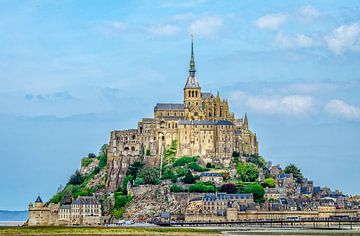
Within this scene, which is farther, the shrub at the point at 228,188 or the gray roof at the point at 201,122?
the gray roof at the point at 201,122

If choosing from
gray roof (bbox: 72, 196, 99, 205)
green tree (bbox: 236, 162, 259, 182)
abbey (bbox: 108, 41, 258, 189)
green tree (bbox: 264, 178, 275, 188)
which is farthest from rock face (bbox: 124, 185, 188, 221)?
green tree (bbox: 264, 178, 275, 188)

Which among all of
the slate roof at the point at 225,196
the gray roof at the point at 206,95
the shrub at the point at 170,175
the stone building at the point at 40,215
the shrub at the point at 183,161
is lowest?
the stone building at the point at 40,215

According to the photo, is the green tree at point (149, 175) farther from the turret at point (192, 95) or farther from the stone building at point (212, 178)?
the turret at point (192, 95)

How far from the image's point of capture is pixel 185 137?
150 meters

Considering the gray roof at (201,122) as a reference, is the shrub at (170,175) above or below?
below

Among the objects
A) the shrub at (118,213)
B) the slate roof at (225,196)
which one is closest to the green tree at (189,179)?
the slate roof at (225,196)

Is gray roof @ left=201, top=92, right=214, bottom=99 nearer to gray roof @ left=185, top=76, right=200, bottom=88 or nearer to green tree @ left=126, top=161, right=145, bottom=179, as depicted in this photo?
gray roof @ left=185, top=76, right=200, bottom=88

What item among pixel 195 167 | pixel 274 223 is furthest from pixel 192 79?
pixel 274 223

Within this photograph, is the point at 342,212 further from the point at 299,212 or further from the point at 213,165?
the point at 213,165

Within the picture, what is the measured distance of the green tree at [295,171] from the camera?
157250 mm

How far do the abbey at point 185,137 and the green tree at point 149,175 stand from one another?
2.42 metres

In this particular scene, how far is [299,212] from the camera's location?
431 feet

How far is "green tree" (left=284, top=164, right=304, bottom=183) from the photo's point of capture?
6191 inches

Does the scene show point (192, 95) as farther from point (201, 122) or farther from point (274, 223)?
A: point (274, 223)
